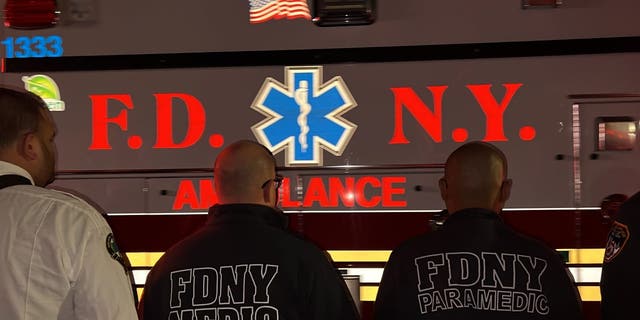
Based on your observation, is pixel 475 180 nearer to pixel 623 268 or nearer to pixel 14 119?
pixel 623 268

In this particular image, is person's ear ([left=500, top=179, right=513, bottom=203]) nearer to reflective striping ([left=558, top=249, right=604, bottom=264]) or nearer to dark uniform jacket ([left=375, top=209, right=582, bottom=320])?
dark uniform jacket ([left=375, top=209, right=582, bottom=320])

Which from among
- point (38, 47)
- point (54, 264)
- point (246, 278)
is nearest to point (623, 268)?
point (246, 278)

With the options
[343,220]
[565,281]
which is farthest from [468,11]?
[565,281]

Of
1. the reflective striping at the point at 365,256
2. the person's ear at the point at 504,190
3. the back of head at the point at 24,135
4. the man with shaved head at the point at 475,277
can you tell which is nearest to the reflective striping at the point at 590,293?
the reflective striping at the point at 365,256

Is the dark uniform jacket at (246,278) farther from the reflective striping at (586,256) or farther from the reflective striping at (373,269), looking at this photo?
the reflective striping at (586,256)

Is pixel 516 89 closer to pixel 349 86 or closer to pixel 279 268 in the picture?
pixel 349 86

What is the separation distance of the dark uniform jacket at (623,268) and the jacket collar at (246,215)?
1015mm

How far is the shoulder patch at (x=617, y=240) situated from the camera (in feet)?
7.75

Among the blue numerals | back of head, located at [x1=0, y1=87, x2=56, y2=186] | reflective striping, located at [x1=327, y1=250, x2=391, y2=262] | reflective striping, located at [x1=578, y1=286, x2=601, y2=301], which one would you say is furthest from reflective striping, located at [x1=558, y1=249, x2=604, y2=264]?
the blue numerals

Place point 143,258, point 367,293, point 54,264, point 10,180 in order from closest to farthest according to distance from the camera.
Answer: point 54,264 < point 10,180 < point 367,293 < point 143,258

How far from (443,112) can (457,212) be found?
170 centimetres

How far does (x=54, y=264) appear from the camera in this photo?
69.5 inches

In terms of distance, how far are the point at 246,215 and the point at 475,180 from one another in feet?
2.45

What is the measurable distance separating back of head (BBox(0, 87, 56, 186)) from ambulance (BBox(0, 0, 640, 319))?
7.25 ft
